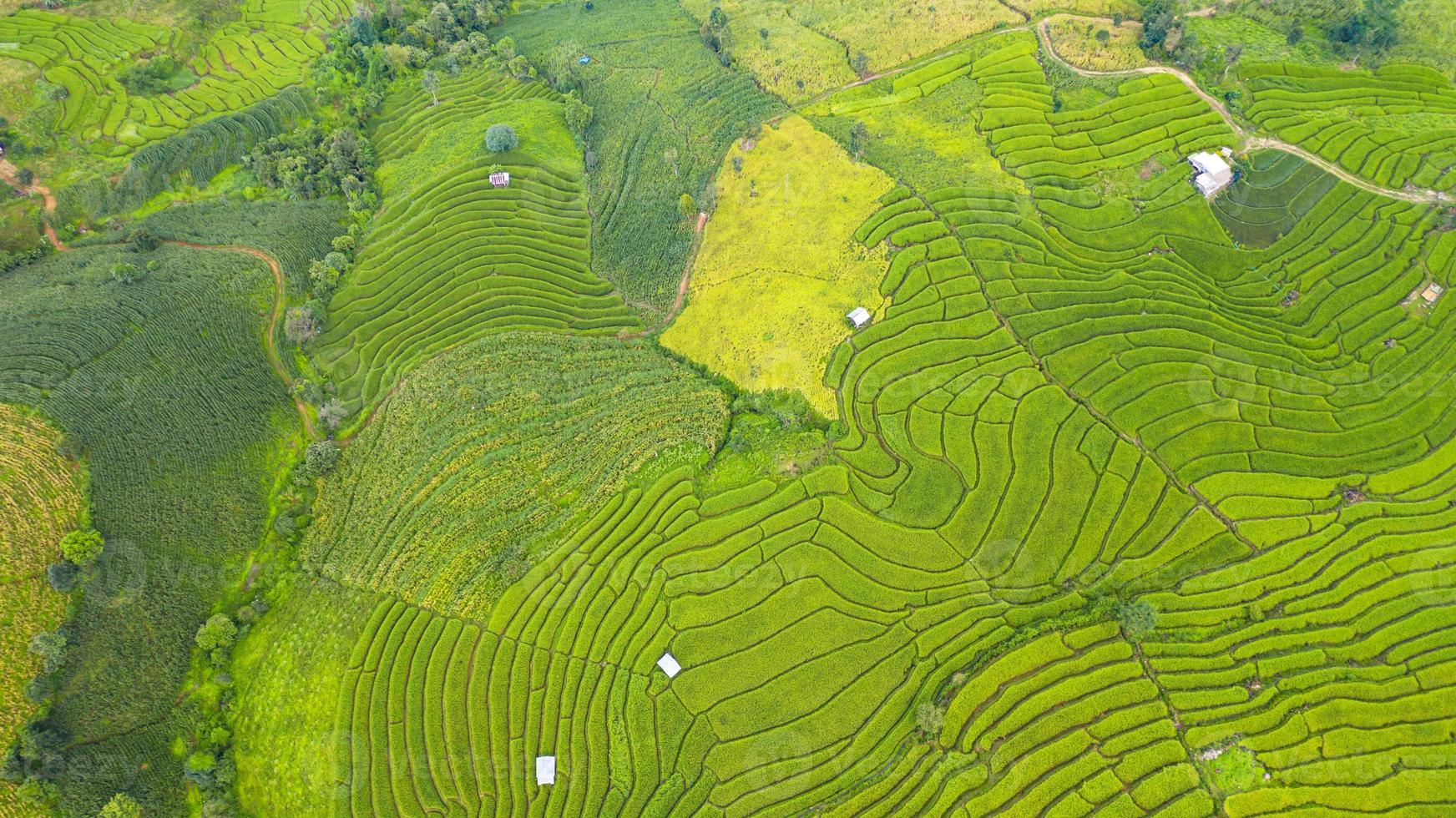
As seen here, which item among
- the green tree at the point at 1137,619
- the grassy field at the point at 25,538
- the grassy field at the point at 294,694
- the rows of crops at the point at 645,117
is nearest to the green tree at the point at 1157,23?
the rows of crops at the point at 645,117

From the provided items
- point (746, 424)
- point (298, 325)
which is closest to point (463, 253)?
point (298, 325)

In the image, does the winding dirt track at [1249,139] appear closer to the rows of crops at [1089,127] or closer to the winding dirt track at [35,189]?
the rows of crops at [1089,127]

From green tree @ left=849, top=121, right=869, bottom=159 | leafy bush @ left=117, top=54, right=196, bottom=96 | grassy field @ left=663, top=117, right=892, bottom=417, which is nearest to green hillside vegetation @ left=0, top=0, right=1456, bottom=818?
grassy field @ left=663, top=117, right=892, bottom=417

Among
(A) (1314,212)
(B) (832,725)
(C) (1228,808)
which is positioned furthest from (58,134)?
(A) (1314,212)

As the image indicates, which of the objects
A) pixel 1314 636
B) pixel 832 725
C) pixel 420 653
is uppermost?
pixel 420 653

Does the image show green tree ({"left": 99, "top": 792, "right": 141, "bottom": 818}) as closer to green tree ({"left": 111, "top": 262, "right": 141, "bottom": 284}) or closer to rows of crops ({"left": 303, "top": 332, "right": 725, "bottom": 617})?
rows of crops ({"left": 303, "top": 332, "right": 725, "bottom": 617})

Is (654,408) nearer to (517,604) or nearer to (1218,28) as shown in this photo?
(517,604)

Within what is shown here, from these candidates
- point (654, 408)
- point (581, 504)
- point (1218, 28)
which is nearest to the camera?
point (581, 504)
